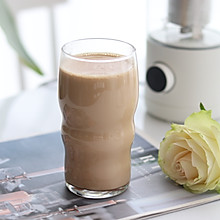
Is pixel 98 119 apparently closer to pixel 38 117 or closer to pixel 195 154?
pixel 195 154

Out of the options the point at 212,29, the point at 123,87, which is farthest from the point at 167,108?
the point at 123,87

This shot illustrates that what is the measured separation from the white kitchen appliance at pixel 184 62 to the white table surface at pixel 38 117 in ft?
0.14

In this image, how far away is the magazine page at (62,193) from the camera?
0.69 meters

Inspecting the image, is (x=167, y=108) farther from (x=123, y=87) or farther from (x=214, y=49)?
(x=123, y=87)

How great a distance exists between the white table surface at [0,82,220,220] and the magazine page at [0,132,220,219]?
0.08m

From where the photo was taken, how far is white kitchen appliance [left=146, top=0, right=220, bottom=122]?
925mm

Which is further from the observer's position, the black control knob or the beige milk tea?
the black control knob

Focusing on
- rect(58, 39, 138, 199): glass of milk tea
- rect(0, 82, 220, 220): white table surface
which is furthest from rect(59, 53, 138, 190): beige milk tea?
rect(0, 82, 220, 220): white table surface

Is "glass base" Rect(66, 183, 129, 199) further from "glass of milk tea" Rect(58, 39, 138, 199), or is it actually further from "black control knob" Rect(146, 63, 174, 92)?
"black control knob" Rect(146, 63, 174, 92)

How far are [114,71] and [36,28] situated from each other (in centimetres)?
148

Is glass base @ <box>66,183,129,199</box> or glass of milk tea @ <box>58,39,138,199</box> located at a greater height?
glass of milk tea @ <box>58,39,138,199</box>

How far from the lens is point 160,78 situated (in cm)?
96

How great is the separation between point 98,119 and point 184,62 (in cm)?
28

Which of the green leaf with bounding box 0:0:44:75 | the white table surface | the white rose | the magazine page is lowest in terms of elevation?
the white table surface
